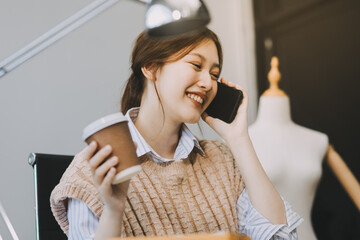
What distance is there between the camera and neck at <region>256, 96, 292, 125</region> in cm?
162

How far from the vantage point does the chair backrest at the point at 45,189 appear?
1.12 metres

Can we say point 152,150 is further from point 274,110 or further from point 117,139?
point 274,110

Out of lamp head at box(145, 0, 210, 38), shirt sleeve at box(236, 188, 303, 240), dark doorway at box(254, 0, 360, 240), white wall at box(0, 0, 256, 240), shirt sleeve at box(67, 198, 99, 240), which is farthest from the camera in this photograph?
dark doorway at box(254, 0, 360, 240)

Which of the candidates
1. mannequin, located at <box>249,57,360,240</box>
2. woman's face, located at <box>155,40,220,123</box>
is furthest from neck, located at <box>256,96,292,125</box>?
woman's face, located at <box>155,40,220,123</box>

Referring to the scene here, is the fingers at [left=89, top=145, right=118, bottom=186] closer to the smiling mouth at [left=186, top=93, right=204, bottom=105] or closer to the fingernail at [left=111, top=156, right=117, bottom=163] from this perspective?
the fingernail at [left=111, top=156, right=117, bottom=163]

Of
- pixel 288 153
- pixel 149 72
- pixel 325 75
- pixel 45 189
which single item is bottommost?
pixel 288 153

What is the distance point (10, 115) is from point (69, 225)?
2.15 feet

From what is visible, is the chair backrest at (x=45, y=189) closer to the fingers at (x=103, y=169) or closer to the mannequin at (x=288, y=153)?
the fingers at (x=103, y=169)

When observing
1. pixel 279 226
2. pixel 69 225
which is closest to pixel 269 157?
pixel 279 226

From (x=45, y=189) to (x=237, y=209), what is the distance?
540 mm

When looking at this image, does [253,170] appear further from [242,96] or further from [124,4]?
[124,4]

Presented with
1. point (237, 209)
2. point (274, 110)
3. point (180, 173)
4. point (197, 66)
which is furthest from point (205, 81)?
point (274, 110)

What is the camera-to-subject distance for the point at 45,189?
115 cm

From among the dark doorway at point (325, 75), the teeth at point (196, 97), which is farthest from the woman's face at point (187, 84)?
the dark doorway at point (325, 75)
